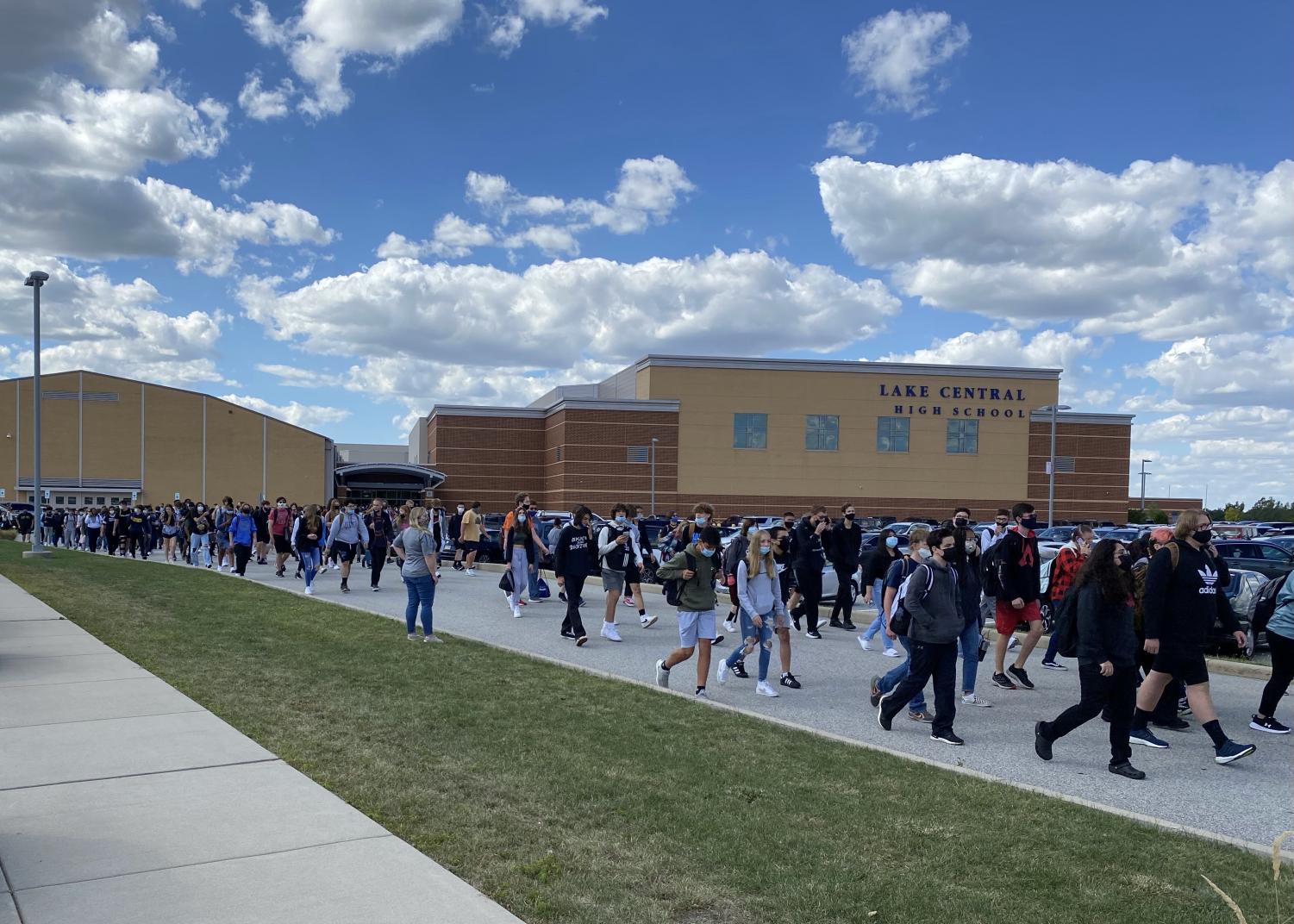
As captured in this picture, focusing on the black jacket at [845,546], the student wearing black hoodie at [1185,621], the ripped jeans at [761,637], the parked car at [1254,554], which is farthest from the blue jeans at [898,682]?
the parked car at [1254,554]

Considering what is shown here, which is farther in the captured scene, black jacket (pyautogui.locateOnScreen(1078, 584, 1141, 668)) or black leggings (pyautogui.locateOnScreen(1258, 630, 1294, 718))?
black leggings (pyautogui.locateOnScreen(1258, 630, 1294, 718))

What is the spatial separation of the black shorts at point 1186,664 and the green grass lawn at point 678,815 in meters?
1.29

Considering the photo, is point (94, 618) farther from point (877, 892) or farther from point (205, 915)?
point (877, 892)

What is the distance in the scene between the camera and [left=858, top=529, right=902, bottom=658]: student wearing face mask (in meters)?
13.4

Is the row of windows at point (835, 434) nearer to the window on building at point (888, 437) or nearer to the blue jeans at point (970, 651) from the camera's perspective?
the window on building at point (888, 437)

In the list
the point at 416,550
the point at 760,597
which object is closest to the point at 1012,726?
the point at 760,597

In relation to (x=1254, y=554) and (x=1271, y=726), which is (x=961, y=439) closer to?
(x=1254, y=554)

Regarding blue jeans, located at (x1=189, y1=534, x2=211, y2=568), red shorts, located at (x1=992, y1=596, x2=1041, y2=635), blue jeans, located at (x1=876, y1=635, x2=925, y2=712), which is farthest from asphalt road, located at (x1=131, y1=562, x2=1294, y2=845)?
blue jeans, located at (x1=189, y1=534, x2=211, y2=568)

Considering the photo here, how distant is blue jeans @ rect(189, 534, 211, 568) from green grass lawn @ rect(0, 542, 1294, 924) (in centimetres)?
1837

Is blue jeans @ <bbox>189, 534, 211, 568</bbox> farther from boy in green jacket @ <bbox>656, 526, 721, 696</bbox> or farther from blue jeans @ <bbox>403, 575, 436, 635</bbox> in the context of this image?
boy in green jacket @ <bbox>656, 526, 721, 696</bbox>

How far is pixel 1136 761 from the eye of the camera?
25.9 feet

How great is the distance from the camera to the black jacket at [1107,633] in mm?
7520

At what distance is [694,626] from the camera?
1000cm

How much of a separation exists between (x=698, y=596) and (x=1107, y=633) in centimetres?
368
